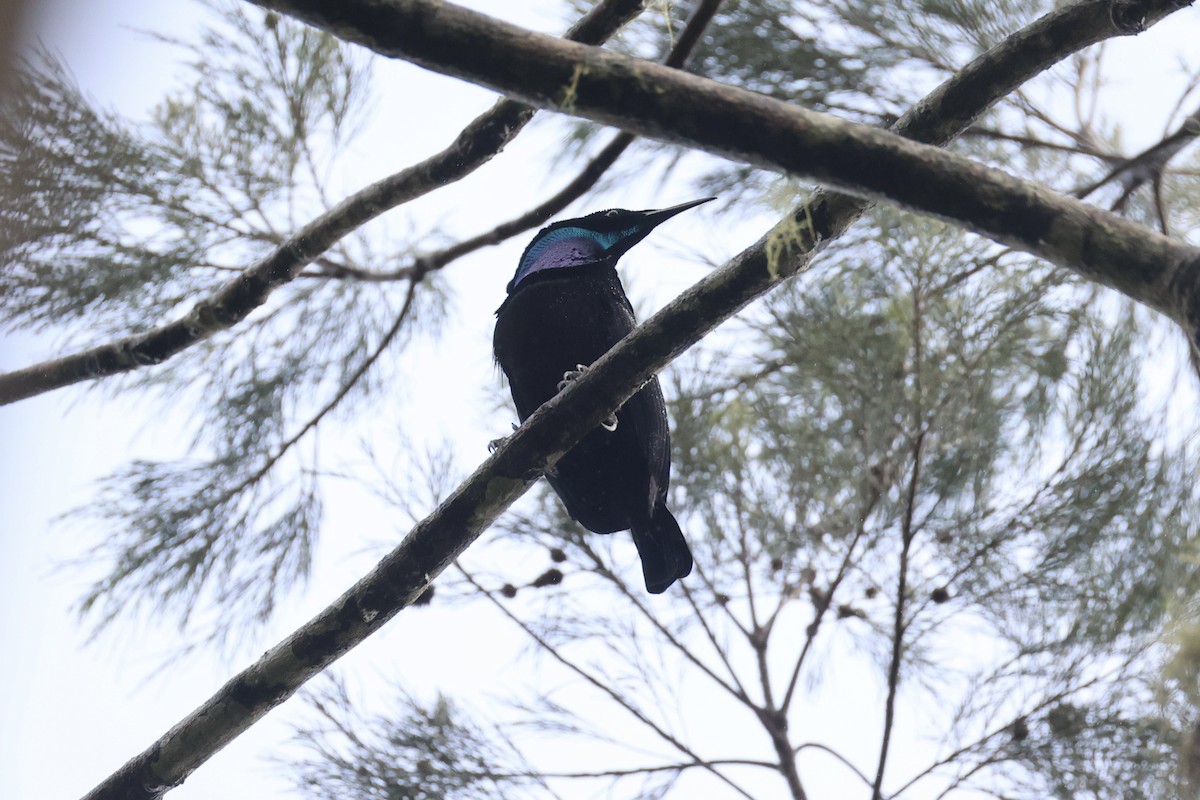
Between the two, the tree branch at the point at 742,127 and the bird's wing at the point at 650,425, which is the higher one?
the bird's wing at the point at 650,425

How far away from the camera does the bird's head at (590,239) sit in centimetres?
208

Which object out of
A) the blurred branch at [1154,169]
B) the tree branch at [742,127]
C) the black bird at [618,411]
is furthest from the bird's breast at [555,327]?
the tree branch at [742,127]

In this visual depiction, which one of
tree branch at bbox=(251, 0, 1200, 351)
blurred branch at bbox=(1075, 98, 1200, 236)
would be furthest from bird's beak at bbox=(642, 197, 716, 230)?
tree branch at bbox=(251, 0, 1200, 351)

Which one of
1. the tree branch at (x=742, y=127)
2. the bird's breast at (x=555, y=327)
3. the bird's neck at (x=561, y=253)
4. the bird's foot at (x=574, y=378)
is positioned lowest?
the tree branch at (x=742, y=127)

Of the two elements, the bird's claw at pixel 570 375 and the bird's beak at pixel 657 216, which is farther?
Result: the bird's beak at pixel 657 216

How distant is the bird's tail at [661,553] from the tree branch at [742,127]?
1123mm

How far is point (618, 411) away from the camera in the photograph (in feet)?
6.45

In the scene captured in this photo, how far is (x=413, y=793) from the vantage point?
6.90ft

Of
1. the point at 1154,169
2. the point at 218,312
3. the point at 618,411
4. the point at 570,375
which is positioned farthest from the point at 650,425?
the point at 1154,169

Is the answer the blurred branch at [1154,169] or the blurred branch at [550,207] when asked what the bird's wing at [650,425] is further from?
the blurred branch at [1154,169]

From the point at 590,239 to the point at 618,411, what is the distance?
375 millimetres

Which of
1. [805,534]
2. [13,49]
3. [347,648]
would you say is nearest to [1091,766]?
[805,534]

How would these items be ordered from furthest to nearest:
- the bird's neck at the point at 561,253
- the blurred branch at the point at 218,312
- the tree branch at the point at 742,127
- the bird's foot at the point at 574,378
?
the bird's neck at the point at 561,253, the blurred branch at the point at 218,312, the bird's foot at the point at 574,378, the tree branch at the point at 742,127

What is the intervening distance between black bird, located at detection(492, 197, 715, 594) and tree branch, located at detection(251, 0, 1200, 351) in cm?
100
